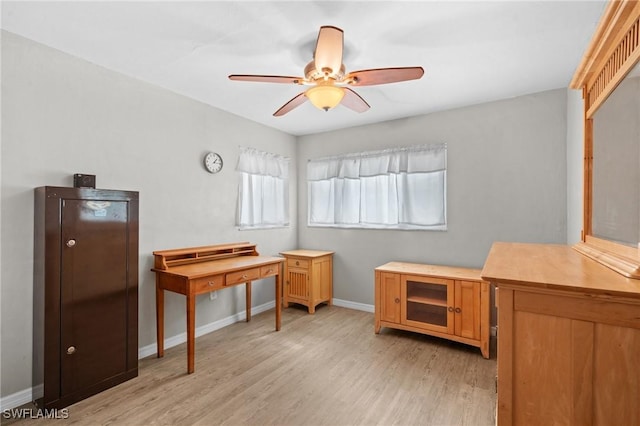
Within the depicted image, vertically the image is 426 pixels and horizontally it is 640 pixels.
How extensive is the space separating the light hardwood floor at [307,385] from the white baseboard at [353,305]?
0.72 metres

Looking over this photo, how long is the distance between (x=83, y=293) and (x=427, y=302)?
296 cm

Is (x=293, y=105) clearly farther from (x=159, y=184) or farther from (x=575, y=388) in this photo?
(x=575, y=388)

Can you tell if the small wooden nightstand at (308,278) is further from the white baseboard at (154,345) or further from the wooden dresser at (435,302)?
the wooden dresser at (435,302)

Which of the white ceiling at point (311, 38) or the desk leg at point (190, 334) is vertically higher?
the white ceiling at point (311, 38)

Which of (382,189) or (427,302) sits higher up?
(382,189)

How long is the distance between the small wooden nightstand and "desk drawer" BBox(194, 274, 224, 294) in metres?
1.44

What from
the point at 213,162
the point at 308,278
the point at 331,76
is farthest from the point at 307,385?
the point at 213,162

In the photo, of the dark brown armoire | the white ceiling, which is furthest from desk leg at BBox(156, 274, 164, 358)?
the white ceiling

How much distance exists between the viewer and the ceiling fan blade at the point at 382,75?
6.22ft

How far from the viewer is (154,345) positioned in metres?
2.85

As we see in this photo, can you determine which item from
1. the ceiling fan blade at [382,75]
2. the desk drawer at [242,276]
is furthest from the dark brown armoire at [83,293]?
the ceiling fan blade at [382,75]

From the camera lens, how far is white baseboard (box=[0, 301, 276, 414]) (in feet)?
6.66

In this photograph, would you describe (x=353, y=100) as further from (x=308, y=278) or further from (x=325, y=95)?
(x=308, y=278)

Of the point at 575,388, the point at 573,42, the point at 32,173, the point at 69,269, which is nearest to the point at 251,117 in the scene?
the point at 32,173
